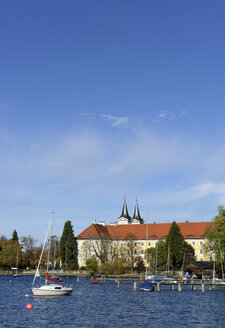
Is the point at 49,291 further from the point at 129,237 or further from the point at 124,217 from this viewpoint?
the point at 124,217

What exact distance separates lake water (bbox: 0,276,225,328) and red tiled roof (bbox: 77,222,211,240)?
282 ft

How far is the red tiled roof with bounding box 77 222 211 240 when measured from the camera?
150500 millimetres

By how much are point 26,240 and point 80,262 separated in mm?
24276

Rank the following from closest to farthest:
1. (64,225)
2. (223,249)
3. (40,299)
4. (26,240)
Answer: (40,299)
(223,249)
(64,225)
(26,240)

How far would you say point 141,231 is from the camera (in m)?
159

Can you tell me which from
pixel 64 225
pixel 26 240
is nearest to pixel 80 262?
pixel 64 225

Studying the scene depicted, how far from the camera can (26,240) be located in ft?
526

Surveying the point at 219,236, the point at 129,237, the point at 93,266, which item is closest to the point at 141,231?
the point at 129,237

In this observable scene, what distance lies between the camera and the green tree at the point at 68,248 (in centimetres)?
14000

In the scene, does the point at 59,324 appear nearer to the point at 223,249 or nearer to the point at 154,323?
the point at 154,323

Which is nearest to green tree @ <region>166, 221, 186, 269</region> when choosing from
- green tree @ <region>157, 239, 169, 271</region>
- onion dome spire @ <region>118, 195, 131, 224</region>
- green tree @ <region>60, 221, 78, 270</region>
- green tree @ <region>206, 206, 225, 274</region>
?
green tree @ <region>157, 239, 169, 271</region>

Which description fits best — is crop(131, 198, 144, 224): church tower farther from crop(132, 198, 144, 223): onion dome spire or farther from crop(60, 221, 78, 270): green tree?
crop(60, 221, 78, 270): green tree

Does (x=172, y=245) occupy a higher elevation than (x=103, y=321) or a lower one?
higher

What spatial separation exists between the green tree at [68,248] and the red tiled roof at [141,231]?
8177mm
